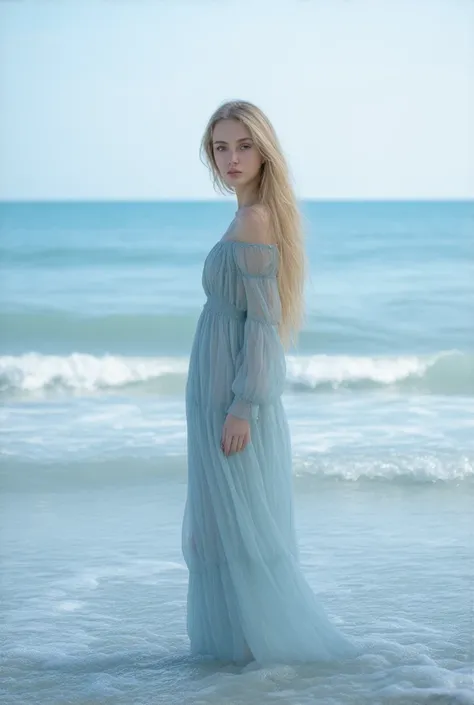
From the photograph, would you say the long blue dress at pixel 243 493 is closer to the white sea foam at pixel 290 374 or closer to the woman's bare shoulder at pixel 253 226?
the woman's bare shoulder at pixel 253 226

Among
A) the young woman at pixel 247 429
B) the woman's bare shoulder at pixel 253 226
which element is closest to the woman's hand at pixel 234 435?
the young woman at pixel 247 429

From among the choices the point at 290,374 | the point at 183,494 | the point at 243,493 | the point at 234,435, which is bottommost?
the point at 243,493

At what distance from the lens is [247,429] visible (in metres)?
2.39

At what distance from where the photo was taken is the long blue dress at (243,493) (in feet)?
7.79

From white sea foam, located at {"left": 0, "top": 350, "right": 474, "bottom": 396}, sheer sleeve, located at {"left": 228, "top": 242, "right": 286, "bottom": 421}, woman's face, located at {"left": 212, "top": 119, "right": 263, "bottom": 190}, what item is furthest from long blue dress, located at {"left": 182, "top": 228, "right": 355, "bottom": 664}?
white sea foam, located at {"left": 0, "top": 350, "right": 474, "bottom": 396}

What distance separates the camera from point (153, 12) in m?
12.8

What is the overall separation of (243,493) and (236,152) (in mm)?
775

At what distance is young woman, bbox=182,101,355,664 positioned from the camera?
237cm

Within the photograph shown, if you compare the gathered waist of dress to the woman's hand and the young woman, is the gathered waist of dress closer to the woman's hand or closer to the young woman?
the young woman

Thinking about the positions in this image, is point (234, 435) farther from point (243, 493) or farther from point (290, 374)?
point (290, 374)

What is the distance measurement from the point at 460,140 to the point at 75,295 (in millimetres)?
5841

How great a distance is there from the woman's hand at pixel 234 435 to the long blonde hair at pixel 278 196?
261 millimetres

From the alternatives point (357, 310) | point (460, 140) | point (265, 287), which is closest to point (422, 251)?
point (460, 140)

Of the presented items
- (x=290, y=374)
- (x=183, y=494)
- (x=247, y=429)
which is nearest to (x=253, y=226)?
(x=247, y=429)
